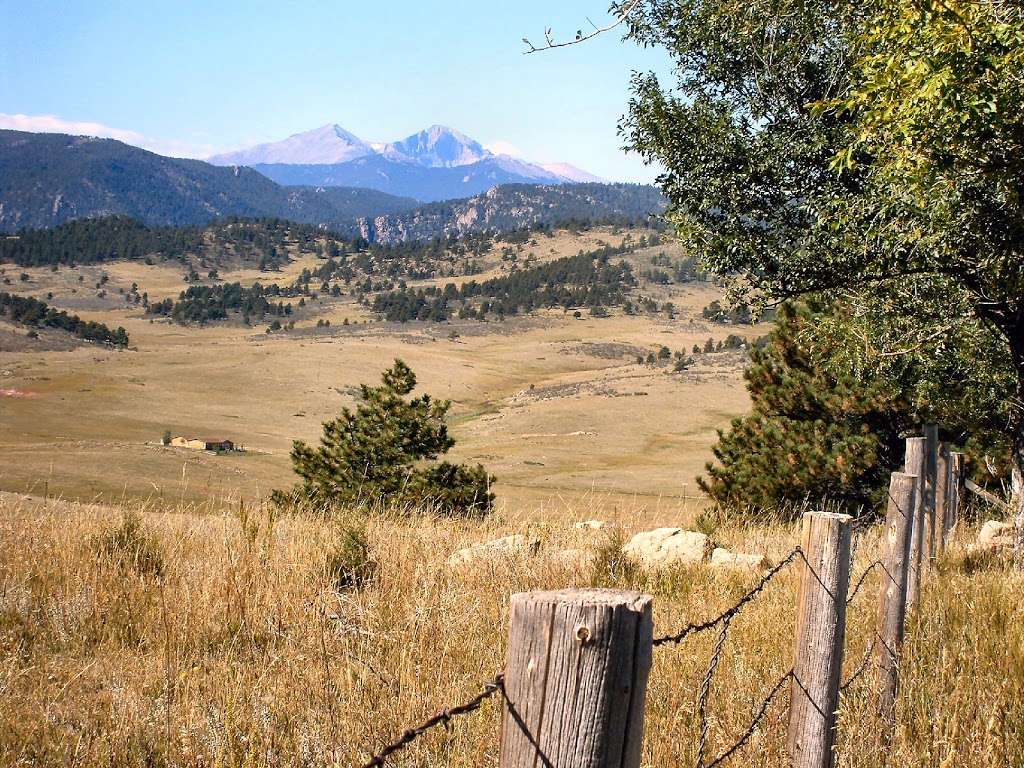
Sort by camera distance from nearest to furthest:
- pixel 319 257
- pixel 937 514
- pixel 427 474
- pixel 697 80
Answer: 1. pixel 937 514
2. pixel 697 80
3. pixel 427 474
4. pixel 319 257

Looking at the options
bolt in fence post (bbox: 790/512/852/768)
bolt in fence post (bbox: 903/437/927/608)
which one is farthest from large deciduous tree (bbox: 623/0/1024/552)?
bolt in fence post (bbox: 790/512/852/768)

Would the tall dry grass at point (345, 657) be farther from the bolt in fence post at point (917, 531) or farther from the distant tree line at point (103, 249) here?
the distant tree line at point (103, 249)

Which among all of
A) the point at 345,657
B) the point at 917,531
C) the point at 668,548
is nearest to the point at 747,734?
the point at 345,657

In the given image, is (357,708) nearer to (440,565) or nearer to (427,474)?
Answer: (440,565)

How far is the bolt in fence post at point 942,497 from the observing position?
779cm

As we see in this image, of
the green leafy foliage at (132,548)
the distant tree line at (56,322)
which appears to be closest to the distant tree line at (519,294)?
the distant tree line at (56,322)

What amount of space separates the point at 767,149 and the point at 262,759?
8.29 m

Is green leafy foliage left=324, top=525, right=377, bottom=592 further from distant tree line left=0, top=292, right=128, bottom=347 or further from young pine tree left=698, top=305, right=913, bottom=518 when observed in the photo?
distant tree line left=0, top=292, right=128, bottom=347

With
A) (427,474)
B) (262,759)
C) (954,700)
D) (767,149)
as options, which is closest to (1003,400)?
(767,149)

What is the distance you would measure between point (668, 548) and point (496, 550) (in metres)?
2.08

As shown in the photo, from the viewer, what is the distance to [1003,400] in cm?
1067

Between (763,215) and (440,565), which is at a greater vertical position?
(763,215)

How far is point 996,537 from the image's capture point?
863cm

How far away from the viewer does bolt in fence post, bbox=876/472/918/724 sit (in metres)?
4.21
